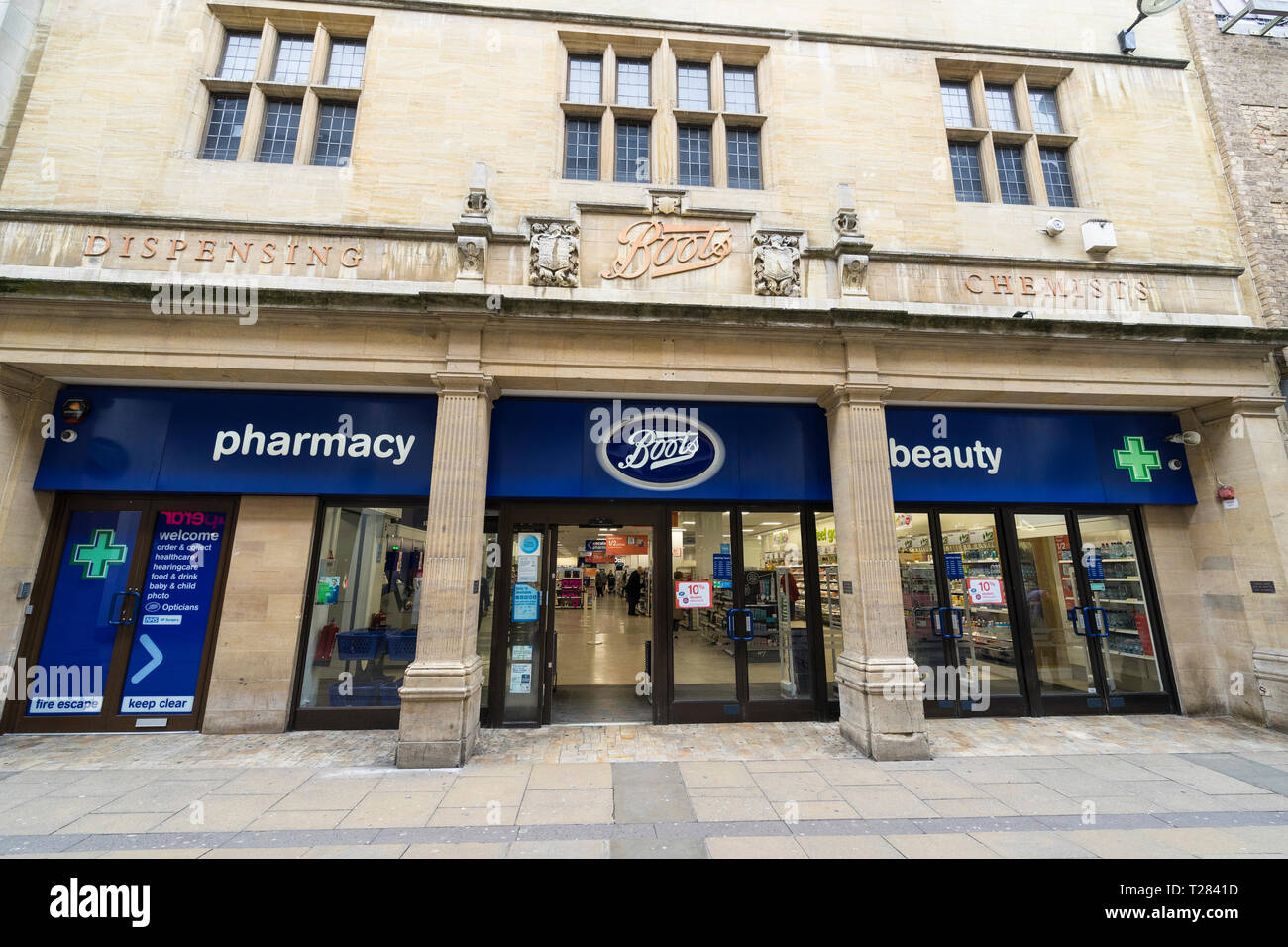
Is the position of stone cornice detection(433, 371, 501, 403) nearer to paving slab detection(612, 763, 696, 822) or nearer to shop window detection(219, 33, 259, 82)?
paving slab detection(612, 763, 696, 822)

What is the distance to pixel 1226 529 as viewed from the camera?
24.8ft

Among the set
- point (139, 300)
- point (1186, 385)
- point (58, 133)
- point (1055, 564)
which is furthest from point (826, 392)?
point (58, 133)

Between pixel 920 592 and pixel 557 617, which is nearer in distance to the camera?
pixel 557 617

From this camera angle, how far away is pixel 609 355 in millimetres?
6824

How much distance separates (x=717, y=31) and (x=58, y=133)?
9.99m

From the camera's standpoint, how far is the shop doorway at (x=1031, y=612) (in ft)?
24.8

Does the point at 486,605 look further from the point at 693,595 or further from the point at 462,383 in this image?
the point at 462,383

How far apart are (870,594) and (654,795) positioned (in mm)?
3557

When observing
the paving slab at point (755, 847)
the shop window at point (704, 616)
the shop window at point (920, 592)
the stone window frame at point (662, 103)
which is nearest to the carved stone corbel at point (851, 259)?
the stone window frame at point (662, 103)

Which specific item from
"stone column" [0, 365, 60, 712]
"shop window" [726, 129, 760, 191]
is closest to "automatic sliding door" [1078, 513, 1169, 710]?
"shop window" [726, 129, 760, 191]

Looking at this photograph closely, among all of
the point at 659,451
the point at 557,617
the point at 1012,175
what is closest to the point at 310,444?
the point at 557,617

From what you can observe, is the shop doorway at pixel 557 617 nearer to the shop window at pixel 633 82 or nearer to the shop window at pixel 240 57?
the shop window at pixel 633 82

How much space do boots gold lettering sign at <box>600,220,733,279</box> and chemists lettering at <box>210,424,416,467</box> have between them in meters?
3.91

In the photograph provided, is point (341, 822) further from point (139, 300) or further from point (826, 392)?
point (826, 392)
